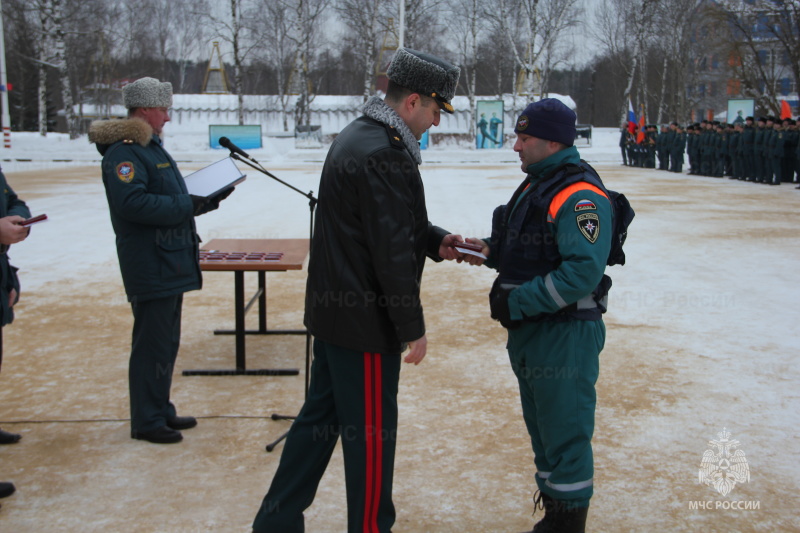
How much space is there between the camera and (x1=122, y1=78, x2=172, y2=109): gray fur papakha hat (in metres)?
3.77

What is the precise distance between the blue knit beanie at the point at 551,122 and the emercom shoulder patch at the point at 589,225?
1.09 ft

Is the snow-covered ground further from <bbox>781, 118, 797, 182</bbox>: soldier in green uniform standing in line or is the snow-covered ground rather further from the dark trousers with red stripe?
<bbox>781, 118, 797, 182</bbox>: soldier in green uniform standing in line

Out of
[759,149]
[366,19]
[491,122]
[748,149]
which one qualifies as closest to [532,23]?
[491,122]

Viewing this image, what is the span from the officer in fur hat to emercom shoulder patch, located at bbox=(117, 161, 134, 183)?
1.37 m

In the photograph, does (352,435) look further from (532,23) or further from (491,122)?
(532,23)

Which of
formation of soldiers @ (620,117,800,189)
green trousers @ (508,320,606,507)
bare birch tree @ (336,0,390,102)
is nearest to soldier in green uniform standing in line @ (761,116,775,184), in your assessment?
formation of soldiers @ (620,117,800,189)

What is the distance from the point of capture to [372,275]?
2.58m

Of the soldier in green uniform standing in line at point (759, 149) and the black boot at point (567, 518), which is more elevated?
the soldier in green uniform standing in line at point (759, 149)

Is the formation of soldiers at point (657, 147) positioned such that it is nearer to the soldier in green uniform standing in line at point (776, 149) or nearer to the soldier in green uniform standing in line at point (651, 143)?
the soldier in green uniform standing in line at point (651, 143)

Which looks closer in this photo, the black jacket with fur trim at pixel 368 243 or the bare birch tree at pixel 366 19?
the black jacket with fur trim at pixel 368 243

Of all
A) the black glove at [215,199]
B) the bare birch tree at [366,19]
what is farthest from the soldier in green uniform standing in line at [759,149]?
the black glove at [215,199]

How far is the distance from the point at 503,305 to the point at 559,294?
0.23m

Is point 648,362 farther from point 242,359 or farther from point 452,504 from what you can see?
point 242,359

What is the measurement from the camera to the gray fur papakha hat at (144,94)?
3773 mm
